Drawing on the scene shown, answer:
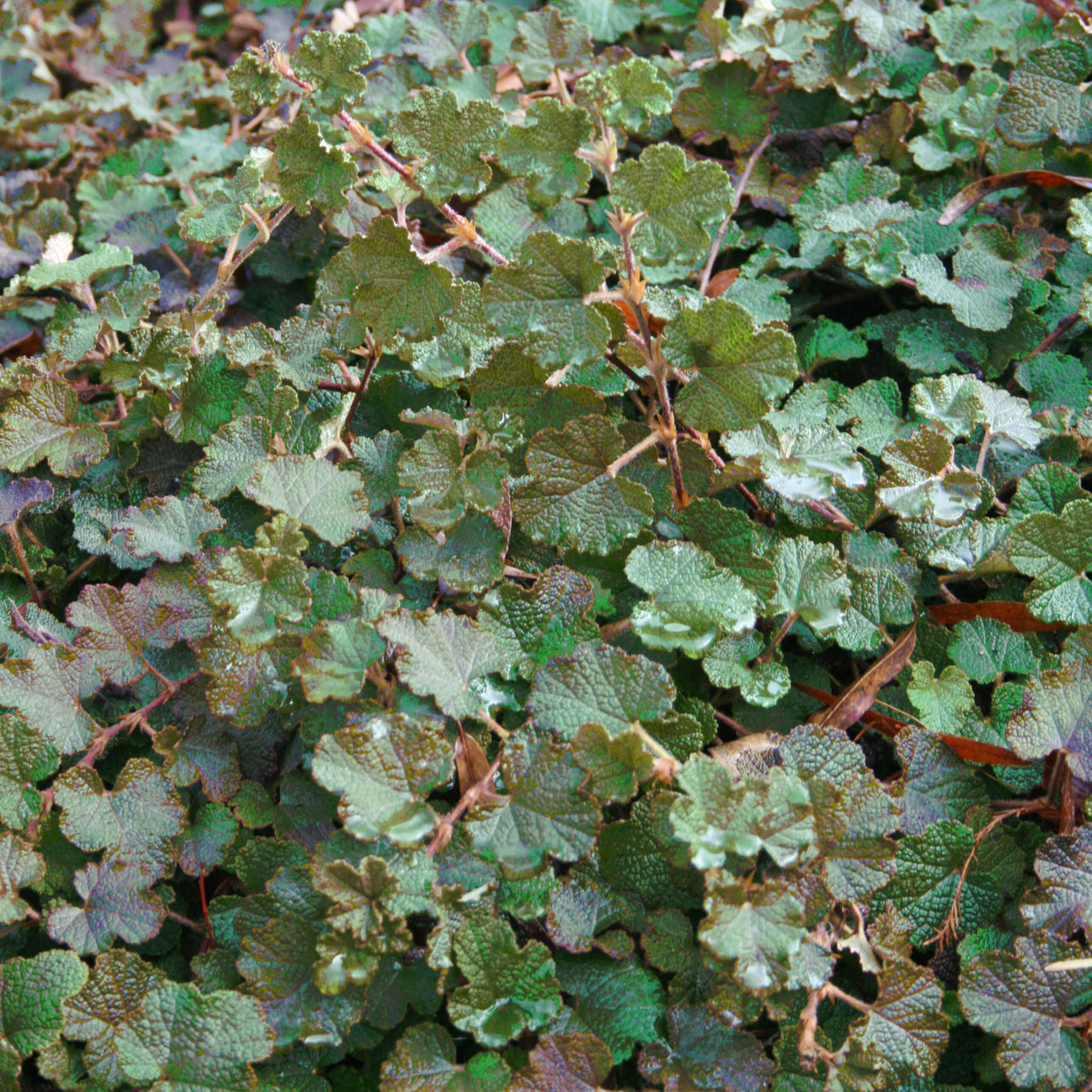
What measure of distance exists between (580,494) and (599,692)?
30cm

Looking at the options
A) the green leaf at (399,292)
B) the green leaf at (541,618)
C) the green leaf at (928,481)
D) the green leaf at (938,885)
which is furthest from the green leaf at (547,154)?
the green leaf at (938,885)

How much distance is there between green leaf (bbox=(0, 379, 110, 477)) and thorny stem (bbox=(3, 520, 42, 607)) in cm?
10

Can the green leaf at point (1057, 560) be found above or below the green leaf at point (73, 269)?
below

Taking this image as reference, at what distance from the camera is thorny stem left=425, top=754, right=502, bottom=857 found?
109 centimetres

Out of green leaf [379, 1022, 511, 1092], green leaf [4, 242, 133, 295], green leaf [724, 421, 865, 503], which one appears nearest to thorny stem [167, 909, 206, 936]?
green leaf [379, 1022, 511, 1092]

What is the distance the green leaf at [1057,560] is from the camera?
1.29m

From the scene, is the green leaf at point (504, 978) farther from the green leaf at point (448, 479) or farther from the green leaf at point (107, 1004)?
the green leaf at point (448, 479)

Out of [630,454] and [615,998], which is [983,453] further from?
[615,998]

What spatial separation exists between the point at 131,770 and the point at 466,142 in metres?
0.97

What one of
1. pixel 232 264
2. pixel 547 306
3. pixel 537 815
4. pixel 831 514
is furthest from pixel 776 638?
pixel 232 264

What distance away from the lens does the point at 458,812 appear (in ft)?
3.68

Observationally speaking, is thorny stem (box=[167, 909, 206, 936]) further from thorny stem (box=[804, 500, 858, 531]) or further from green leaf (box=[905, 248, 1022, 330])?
green leaf (box=[905, 248, 1022, 330])

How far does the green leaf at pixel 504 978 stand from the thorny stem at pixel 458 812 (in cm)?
9

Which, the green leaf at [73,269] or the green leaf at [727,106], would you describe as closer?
the green leaf at [73,269]
